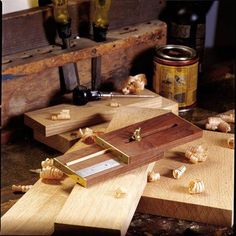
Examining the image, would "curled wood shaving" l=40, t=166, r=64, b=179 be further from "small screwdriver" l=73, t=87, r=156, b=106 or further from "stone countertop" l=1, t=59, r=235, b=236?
"small screwdriver" l=73, t=87, r=156, b=106

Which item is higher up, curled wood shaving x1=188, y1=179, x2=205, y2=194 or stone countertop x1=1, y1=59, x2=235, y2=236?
curled wood shaving x1=188, y1=179, x2=205, y2=194

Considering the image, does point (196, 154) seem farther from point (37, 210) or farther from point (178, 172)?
point (37, 210)

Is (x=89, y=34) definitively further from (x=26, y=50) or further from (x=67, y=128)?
(x=67, y=128)

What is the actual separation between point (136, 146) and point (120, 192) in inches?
5.3

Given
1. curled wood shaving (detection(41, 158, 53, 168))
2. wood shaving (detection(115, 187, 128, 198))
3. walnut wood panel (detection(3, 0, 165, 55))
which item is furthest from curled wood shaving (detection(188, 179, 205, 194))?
walnut wood panel (detection(3, 0, 165, 55))

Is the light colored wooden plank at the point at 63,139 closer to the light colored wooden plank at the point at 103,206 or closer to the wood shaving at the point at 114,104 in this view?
the wood shaving at the point at 114,104

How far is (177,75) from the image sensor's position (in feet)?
5.68

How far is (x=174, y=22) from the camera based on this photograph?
1881 millimetres

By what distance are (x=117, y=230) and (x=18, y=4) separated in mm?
686

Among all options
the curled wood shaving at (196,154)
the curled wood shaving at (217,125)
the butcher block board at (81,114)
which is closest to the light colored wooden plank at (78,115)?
the butcher block board at (81,114)

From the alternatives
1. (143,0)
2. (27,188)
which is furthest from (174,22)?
(27,188)

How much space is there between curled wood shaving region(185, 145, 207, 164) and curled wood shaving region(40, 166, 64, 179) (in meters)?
0.28

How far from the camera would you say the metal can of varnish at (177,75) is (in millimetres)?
1728

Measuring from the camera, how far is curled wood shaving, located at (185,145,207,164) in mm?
1454
